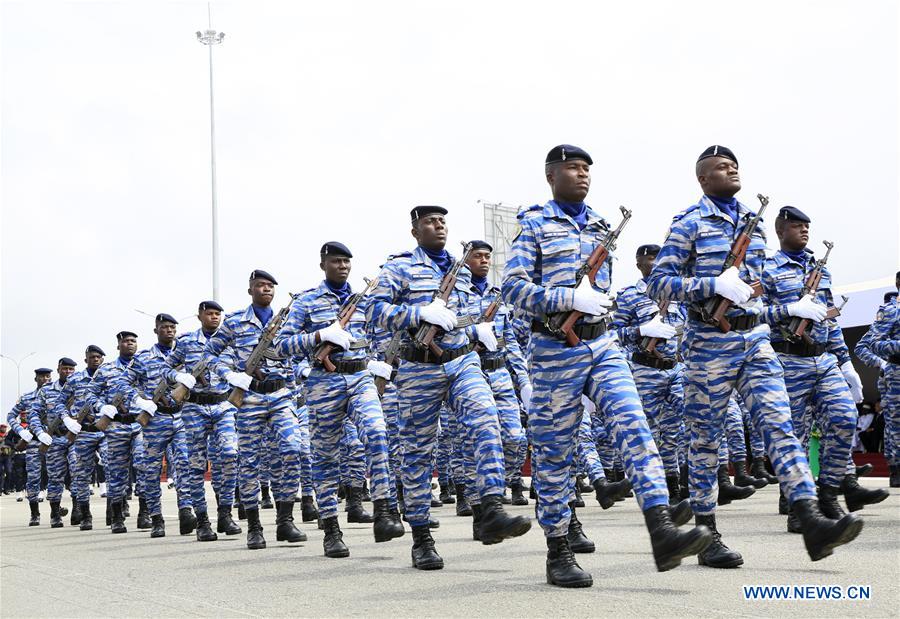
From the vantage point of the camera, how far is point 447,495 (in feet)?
48.8

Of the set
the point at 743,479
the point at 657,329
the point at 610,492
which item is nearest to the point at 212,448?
the point at 610,492

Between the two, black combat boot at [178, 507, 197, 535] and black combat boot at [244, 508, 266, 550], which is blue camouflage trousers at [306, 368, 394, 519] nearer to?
black combat boot at [244, 508, 266, 550]

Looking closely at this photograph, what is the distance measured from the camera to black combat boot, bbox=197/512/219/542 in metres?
11.2

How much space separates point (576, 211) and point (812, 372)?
346 centimetres

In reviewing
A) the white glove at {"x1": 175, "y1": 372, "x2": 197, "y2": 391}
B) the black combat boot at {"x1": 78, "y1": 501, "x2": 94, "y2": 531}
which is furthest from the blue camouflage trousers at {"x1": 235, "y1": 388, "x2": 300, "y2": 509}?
the black combat boot at {"x1": 78, "y1": 501, "x2": 94, "y2": 531}

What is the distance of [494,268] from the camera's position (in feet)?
123

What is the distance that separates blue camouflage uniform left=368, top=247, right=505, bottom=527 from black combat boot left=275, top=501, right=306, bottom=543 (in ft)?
8.95

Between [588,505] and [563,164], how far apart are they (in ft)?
24.6

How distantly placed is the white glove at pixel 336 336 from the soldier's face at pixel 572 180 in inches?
123

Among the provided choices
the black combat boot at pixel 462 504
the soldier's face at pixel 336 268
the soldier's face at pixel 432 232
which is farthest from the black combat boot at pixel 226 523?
the soldier's face at pixel 432 232

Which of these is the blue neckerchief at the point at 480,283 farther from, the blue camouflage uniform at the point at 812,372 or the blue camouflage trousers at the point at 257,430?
the blue camouflage uniform at the point at 812,372

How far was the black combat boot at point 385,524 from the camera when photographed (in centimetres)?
852

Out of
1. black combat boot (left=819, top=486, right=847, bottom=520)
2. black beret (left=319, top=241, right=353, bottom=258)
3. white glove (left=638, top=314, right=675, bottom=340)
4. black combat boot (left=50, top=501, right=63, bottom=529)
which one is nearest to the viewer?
black combat boot (left=819, top=486, right=847, bottom=520)

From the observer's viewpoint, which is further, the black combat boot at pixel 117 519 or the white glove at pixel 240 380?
the black combat boot at pixel 117 519
